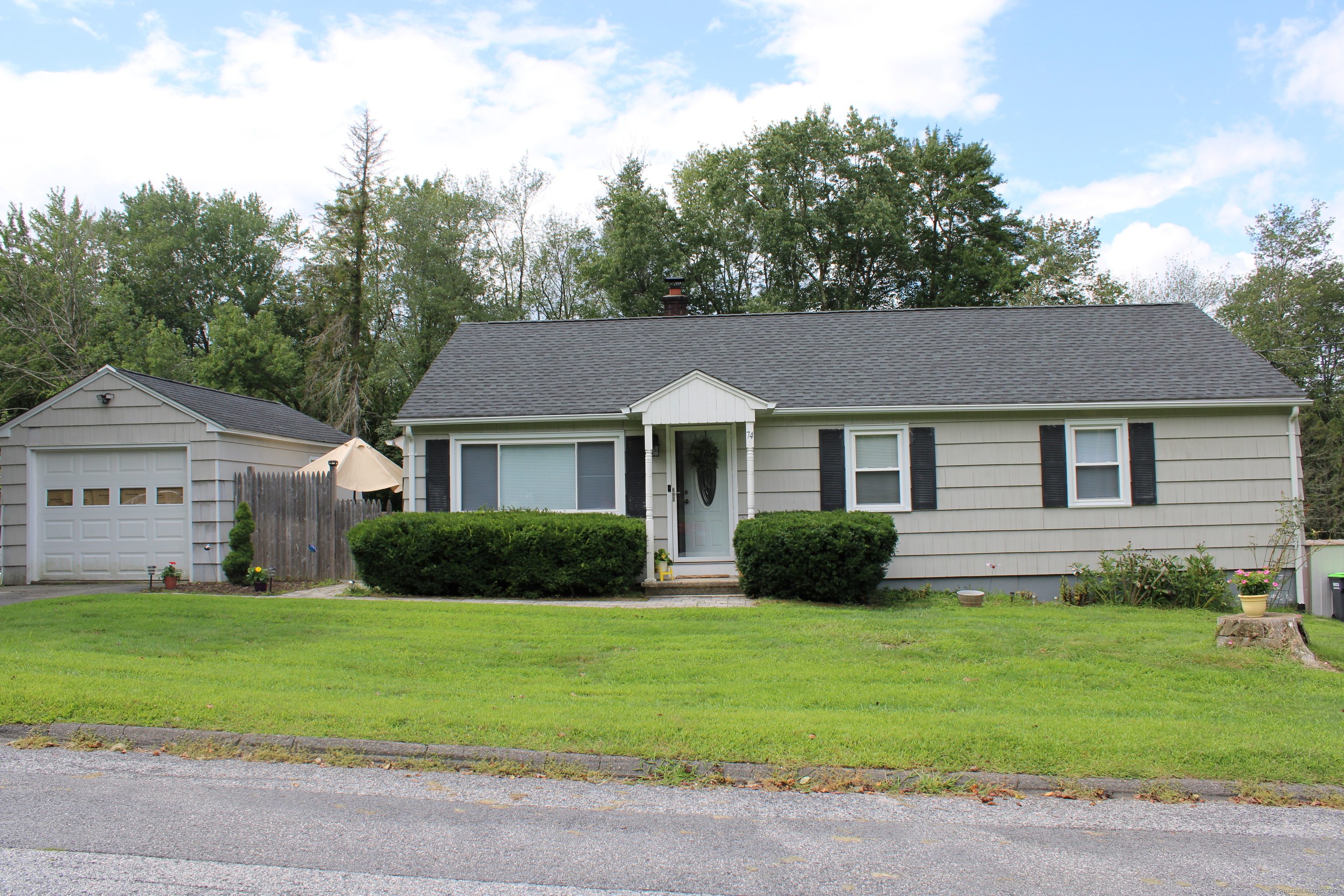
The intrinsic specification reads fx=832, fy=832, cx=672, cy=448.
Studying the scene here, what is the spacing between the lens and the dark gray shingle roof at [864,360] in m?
12.6

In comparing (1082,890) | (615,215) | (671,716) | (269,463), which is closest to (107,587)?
(269,463)

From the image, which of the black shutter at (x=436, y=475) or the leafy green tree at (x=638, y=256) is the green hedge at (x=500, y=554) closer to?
the black shutter at (x=436, y=475)

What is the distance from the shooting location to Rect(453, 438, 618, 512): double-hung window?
12734mm

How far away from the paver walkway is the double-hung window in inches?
77.6

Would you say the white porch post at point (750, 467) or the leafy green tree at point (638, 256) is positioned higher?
the leafy green tree at point (638, 256)

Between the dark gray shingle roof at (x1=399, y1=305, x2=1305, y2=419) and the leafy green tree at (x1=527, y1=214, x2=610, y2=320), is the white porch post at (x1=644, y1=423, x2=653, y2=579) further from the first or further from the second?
the leafy green tree at (x1=527, y1=214, x2=610, y2=320)

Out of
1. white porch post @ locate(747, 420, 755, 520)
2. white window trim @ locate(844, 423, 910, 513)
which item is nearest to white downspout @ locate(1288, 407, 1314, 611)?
white window trim @ locate(844, 423, 910, 513)

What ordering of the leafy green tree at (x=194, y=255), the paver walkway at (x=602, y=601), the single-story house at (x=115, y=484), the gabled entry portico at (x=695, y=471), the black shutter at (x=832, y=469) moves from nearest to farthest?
1. the paver walkway at (x=602, y=601)
2. the gabled entry portico at (x=695, y=471)
3. the black shutter at (x=832, y=469)
4. the single-story house at (x=115, y=484)
5. the leafy green tree at (x=194, y=255)

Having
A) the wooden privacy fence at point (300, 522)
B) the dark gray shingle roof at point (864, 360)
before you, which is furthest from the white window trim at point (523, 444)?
the wooden privacy fence at point (300, 522)

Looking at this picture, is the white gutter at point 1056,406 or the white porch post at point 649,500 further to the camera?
the white gutter at point 1056,406

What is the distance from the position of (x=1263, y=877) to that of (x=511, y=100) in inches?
768

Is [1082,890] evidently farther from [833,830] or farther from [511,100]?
[511,100]

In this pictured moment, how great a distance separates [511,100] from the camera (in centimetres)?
1920

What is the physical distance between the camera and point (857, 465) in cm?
1262
